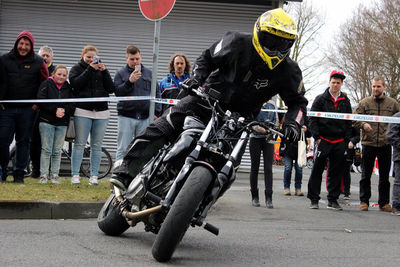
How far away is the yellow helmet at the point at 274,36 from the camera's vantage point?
479cm

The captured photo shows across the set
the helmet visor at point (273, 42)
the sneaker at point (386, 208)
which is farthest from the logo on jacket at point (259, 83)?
the sneaker at point (386, 208)

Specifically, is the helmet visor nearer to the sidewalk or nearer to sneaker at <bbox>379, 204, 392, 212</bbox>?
the sidewalk

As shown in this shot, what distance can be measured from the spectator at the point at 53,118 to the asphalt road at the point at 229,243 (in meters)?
2.52

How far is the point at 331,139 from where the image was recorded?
8914 millimetres

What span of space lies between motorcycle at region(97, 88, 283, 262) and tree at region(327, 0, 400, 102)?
28.3 meters

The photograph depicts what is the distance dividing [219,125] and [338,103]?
480cm

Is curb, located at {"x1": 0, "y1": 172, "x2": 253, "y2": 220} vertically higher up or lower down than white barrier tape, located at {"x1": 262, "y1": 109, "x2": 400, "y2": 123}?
lower down

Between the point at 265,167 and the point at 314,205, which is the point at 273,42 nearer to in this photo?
the point at 265,167

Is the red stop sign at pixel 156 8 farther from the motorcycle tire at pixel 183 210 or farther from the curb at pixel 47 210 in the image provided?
the motorcycle tire at pixel 183 210

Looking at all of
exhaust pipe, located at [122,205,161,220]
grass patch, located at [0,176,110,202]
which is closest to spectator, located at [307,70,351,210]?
grass patch, located at [0,176,110,202]

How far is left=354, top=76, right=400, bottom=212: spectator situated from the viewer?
9.23m

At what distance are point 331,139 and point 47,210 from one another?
456cm

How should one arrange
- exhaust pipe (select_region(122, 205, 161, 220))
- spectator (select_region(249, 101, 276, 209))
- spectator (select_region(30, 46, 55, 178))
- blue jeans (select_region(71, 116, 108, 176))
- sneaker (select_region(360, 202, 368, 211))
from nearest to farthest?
exhaust pipe (select_region(122, 205, 161, 220)), blue jeans (select_region(71, 116, 108, 176)), spectator (select_region(249, 101, 276, 209)), sneaker (select_region(360, 202, 368, 211)), spectator (select_region(30, 46, 55, 178))

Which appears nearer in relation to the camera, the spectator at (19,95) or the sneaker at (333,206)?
the spectator at (19,95)
